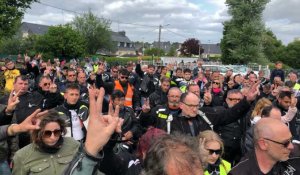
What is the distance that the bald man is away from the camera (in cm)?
309

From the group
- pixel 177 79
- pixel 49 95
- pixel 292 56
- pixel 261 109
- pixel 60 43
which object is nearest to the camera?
pixel 261 109

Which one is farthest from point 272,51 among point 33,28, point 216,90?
point 216,90

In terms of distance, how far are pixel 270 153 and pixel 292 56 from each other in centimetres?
6823

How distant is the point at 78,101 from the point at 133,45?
128m

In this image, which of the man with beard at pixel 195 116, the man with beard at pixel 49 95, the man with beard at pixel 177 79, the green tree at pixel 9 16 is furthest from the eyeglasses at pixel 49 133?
the green tree at pixel 9 16

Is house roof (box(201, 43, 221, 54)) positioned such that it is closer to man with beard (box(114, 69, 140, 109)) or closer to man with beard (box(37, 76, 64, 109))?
man with beard (box(114, 69, 140, 109))

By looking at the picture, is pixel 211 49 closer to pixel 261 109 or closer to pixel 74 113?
pixel 261 109

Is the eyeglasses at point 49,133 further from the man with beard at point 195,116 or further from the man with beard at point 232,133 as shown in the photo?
the man with beard at point 232,133

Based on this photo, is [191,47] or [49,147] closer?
[49,147]

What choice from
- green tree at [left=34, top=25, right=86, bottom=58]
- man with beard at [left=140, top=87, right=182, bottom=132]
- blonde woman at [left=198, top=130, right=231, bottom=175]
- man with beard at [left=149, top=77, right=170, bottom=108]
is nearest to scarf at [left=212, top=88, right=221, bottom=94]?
man with beard at [left=149, top=77, right=170, bottom=108]

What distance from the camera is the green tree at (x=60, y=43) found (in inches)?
2112

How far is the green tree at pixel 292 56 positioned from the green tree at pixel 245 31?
22369mm

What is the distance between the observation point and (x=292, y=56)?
66.5 m

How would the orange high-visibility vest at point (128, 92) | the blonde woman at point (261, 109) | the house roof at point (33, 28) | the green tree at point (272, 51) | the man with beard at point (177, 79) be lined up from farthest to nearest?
1. the house roof at point (33, 28)
2. the green tree at point (272, 51)
3. the man with beard at point (177, 79)
4. the orange high-visibility vest at point (128, 92)
5. the blonde woman at point (261, 109)
